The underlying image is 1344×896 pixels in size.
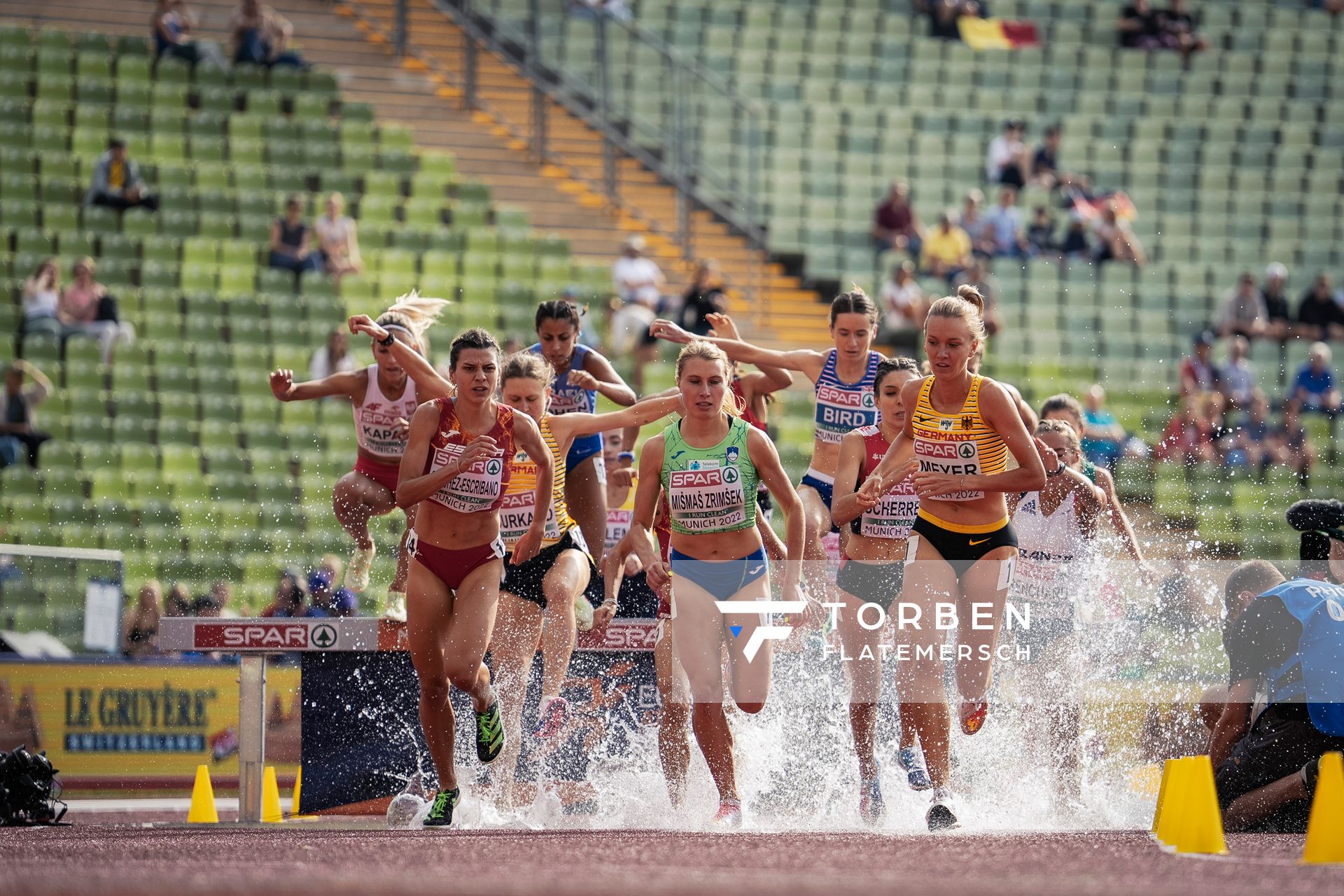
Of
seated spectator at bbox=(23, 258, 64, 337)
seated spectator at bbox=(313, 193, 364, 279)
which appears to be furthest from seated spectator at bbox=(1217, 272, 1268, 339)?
seated spectator at bbox=(23, 258, 64, 337)

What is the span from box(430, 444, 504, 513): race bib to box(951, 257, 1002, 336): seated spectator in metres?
10.5

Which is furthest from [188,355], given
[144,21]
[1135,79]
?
[1135,79]

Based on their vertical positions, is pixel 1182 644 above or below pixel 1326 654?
below

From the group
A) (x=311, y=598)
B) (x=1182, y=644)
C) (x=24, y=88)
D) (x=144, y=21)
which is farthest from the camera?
(x=144, y=21)

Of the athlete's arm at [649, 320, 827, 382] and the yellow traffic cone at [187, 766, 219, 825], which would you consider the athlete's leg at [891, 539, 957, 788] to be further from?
the yellow traffic cone at [187, 766, 219, 825]

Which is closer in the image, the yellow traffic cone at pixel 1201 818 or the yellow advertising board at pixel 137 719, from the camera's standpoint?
the yellow traffic cone at pixel 1201 818

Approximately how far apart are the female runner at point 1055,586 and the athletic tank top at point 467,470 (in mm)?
2700

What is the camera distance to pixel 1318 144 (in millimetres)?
23750

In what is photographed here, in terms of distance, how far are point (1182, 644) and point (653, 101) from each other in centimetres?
1108

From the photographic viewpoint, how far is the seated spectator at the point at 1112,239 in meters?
20.9

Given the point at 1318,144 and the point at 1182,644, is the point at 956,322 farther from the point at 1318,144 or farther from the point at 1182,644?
the point at 1318,144

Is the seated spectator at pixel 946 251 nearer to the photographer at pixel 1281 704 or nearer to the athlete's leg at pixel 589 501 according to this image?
the athlete's leg at pixel 589 501

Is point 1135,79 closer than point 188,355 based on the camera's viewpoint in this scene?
No

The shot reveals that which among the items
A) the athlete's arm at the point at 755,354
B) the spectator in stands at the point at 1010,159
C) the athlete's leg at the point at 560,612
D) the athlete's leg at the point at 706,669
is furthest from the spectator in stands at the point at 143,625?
the spectator in stands at the point at 1010,159
